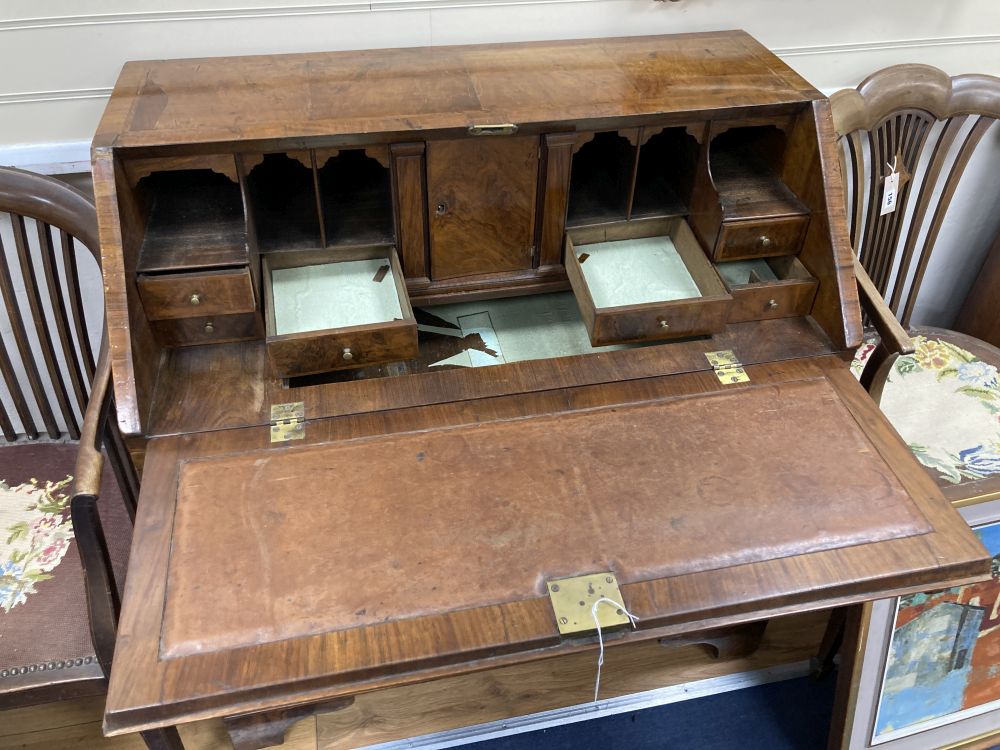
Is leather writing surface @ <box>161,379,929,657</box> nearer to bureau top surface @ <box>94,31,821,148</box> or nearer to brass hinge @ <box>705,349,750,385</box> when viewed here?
brass hinge @ <box>705,349,750,385</box>

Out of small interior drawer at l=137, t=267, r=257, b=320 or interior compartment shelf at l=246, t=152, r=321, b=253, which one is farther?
interior compartment shelf at l=246, t=152, r=321, b=253

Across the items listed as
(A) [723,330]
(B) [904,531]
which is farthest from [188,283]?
(B) [904,531]

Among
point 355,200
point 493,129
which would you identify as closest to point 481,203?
point 493,129

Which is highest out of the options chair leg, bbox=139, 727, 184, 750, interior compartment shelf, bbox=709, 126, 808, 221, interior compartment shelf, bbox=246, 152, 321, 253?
interior compartment shelf, bbox=709, 126, 808, 221

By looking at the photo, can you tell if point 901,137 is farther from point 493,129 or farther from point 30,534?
point 30,534

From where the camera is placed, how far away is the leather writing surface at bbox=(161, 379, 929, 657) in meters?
1.10

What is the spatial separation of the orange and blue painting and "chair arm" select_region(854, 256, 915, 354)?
48 centimetres

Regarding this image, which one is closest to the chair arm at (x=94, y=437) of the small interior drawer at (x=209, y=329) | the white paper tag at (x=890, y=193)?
the small interior drawer at (x=209, y=329)

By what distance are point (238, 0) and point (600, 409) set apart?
107cm

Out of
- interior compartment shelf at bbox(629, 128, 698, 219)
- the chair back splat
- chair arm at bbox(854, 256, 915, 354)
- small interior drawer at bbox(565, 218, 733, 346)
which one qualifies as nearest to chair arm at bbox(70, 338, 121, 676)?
small interior drawer at bbox(565, 218, 733, 346)

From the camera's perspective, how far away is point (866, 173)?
2117mm

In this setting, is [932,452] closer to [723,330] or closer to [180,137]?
[723,330]

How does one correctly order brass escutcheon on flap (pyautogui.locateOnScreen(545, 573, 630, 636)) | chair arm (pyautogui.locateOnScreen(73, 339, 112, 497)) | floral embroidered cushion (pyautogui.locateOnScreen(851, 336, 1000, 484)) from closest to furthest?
brass escutcheon on flap (pyautogui.locateOnScreen(545, 573, 630, 636)) < chair arm (pyautogui.locateOnScreen(73, 339, 112, 497)) < floral embroidered cushion (pyautogui.locateOnScreen(851, 336, 1000, 484))

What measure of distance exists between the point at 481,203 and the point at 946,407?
1260mm
